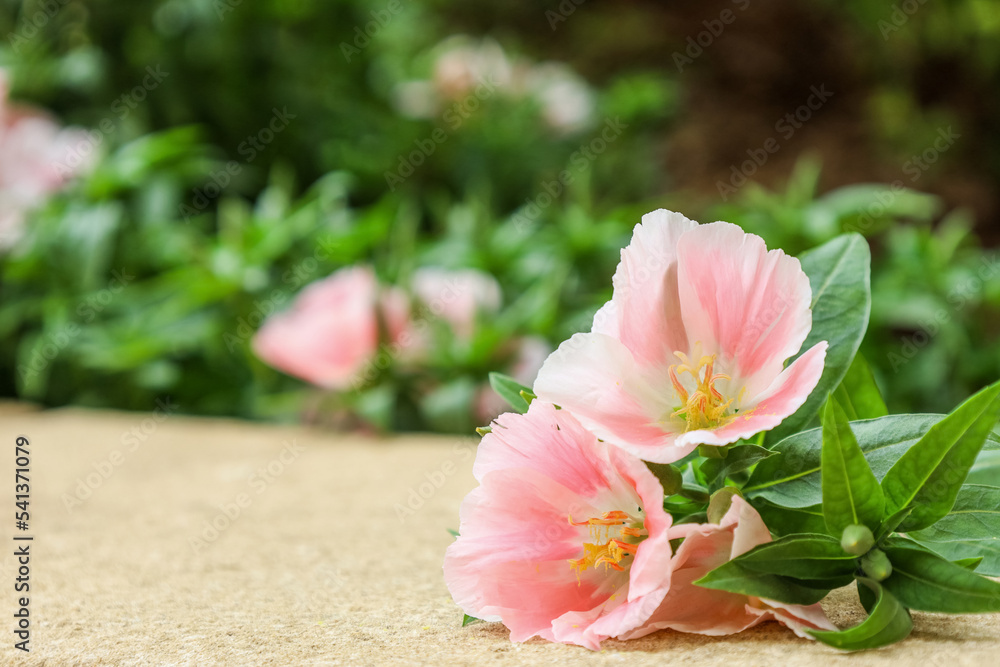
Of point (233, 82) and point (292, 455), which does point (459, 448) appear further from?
point (233, 82)

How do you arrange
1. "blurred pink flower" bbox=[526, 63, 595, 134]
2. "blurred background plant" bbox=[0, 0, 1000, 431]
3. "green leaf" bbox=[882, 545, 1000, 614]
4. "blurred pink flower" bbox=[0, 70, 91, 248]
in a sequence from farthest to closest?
"blurred pink flower" bbox=[526, 63, 595, 134]
"blurred pink flower" bbox=[0, 70, 91, 248]
"blurred background plant" bbox=[0, 0, 1000, 431]
"green leaf" bbox=[882, 545, 1000, 614]

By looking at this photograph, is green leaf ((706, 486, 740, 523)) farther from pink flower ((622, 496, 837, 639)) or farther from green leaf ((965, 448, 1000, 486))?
green leaf ((965, 448, 1000, 486))

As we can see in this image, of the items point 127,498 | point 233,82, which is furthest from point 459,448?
point 233,82

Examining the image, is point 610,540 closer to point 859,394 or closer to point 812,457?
point 812,457

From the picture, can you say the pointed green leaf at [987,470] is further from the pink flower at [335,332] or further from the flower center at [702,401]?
the pink flower at [335,332]

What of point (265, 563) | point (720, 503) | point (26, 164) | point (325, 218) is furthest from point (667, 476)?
point (26, 164)

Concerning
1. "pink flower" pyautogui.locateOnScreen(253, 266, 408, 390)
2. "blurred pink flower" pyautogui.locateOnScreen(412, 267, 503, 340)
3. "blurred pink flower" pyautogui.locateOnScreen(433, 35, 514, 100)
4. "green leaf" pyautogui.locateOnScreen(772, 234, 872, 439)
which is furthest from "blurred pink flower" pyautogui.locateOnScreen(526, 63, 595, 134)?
"green leaf" pyautogui.locateOnScreen(772, 234, 872, 439)
